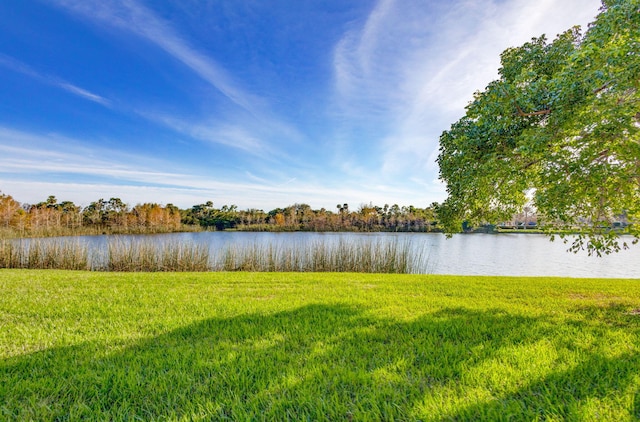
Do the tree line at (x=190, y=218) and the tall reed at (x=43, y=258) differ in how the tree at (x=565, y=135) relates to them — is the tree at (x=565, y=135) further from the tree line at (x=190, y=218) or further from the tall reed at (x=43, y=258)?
the tree line at (x=190, y=218)

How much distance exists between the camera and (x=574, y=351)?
2.28 m

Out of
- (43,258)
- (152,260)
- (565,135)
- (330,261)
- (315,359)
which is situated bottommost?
(43,258)

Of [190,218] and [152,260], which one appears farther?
[190,218]

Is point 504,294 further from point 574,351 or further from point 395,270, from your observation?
point 395,270

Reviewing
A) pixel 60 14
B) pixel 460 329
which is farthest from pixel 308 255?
pixel 60 14

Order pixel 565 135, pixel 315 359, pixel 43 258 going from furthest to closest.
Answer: pixel 43 258 < pixel 565 135 < pixel 315 359

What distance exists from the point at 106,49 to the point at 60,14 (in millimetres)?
1531

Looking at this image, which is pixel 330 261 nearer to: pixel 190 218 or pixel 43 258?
pixel 43 258

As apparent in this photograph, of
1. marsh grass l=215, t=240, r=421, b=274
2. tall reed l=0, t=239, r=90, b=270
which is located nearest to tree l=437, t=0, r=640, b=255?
marsh grass l=215, t=240, r=421, b=274

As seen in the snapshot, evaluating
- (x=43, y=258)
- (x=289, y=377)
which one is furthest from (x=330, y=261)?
(x=43, y=258)

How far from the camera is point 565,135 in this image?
11.6 feet

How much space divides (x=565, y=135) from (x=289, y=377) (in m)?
4.18

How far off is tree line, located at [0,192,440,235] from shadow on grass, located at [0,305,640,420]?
26387 millimetres

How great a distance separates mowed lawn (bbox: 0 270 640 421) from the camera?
1.56m
